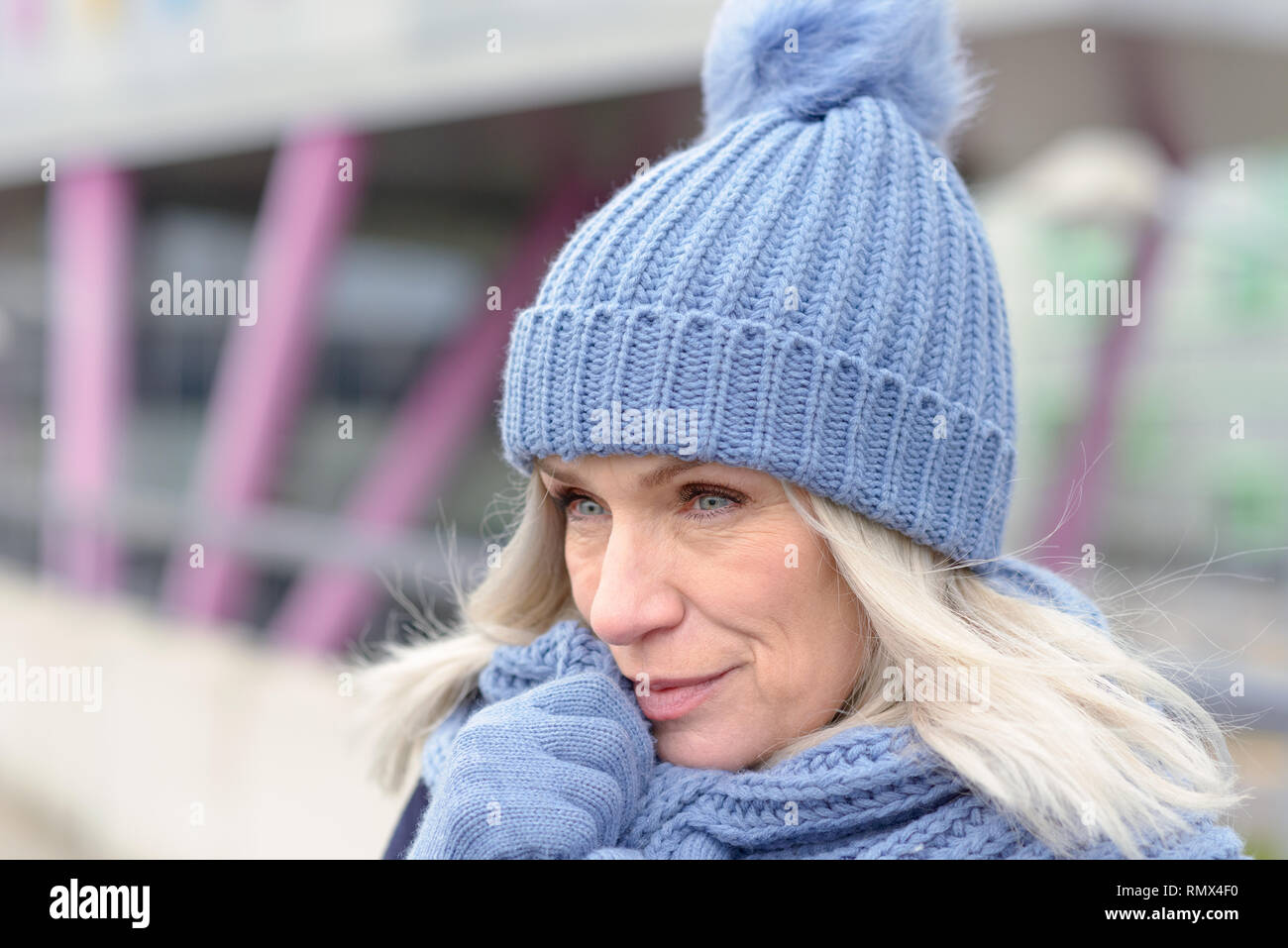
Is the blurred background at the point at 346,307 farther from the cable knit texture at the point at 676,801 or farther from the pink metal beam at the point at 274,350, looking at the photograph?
the cable knit texture at the point at 676,801

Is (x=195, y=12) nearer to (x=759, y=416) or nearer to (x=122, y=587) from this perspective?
(x=122, y=587)

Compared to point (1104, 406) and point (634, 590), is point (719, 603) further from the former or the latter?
point (1104, 406)

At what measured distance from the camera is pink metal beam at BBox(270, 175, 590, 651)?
8.05 m

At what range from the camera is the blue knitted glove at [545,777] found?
4.78ft

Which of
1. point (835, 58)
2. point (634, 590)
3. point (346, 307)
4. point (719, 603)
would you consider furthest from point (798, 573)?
point (346, 307)

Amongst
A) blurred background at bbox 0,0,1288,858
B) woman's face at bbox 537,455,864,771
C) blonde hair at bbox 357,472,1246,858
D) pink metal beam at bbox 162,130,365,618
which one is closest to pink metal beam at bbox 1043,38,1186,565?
blurred background at bbox 0,0,1288,858

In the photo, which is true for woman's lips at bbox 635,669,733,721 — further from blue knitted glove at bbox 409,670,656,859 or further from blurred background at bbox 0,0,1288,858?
blurred background at bbox 0,0,1288,858

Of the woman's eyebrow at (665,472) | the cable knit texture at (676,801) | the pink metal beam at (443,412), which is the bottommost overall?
the pink metal beam at (443,412)

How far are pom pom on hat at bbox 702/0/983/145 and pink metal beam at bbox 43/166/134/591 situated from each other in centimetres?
807

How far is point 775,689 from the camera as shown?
1.55 m

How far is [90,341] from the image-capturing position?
911cm

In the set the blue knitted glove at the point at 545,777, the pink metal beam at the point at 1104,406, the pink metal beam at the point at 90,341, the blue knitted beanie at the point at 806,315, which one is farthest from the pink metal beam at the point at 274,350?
the blue knitted glove at the point at 545,777

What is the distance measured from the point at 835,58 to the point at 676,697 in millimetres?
958

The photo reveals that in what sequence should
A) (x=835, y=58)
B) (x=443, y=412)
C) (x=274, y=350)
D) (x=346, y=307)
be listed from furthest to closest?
(x=346, y=307), (x=443, y=412), (x=274, y=350), (x=835, y=58)
